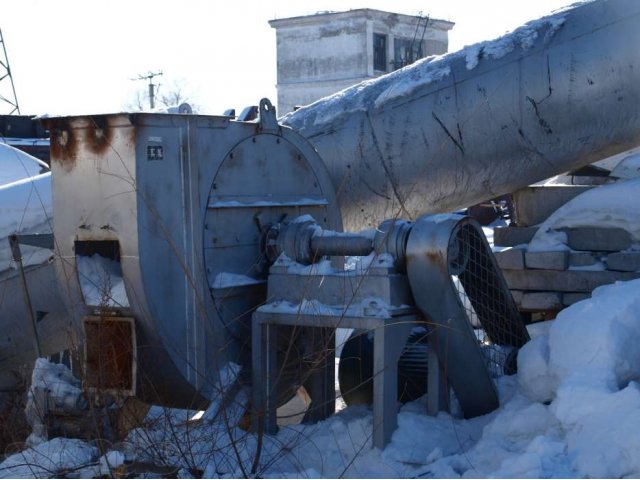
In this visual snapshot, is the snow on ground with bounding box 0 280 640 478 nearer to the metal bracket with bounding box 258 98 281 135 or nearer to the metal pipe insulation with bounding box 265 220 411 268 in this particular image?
the metal pipe insulation with bounding box 265 220 411 268

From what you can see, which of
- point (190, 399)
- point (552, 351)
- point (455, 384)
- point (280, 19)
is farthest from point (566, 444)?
point (280, 19)

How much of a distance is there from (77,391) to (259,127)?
1388 mm

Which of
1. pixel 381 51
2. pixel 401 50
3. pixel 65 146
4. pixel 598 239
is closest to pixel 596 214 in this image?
pixel 598 239

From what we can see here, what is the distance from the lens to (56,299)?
16.0 feet

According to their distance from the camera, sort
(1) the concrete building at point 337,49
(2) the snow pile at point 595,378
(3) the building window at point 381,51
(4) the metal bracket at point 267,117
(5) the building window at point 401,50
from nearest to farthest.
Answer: (2) the snow pile at point 595,378 < (4) the metal bracket at point 267,117 < (1) the concrete building at point 337,49 < (5) the building window at point 401,50 < (3) the building window at point 381,51

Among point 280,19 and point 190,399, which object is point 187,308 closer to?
point 190,399

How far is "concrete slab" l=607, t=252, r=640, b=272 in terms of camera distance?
4867 millimetres

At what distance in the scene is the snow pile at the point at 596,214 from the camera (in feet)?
16.1

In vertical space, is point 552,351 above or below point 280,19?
below

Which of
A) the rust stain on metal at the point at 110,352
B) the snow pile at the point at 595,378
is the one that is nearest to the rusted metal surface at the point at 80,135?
the rust stain on metal at the point at 110,352

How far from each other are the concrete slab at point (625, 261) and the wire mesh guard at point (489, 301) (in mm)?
691

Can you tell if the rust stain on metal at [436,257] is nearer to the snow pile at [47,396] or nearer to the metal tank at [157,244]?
the metal tank at [157,244]

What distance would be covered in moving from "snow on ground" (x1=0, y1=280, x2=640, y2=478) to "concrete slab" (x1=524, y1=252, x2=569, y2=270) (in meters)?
1.07

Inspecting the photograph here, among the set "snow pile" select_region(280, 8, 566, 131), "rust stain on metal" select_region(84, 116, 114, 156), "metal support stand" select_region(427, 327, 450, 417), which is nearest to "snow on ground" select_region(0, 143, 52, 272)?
"rust stain on metal" select_region(84, 116, 114, 156)
